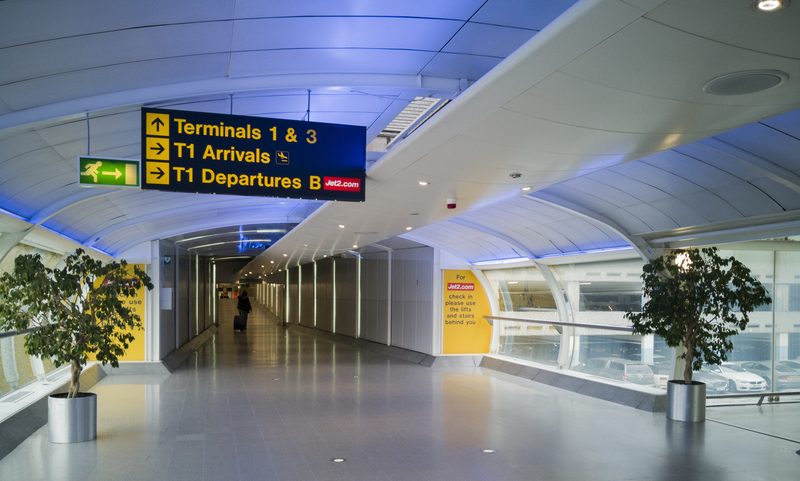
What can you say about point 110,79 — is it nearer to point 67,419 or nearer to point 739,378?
point 67,419

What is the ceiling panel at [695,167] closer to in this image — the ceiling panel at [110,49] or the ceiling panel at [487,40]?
the ceiling panel at [487,40]

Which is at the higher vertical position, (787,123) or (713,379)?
(787,123)

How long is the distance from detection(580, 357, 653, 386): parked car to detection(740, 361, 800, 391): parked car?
1588 mm

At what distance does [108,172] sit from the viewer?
512 centimetres

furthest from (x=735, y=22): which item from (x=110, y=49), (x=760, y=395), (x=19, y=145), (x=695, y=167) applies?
(x=760, y=395)

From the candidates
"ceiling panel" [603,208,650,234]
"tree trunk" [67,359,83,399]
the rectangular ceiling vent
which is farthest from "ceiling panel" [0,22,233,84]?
"ceiling panel" [603,208,650,234]

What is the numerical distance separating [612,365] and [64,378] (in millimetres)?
10206

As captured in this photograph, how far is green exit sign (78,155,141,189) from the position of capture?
5.06 metres

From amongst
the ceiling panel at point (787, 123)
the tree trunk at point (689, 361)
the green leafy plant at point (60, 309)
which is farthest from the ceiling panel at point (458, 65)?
the tree trunk at point (689, 361)

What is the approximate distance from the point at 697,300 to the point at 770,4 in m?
6.65

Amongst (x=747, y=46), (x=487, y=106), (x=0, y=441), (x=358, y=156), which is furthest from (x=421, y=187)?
(x=0, y=441)

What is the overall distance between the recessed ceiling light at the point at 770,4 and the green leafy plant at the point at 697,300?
649 cm

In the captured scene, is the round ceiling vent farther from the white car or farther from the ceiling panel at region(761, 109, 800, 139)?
the white car

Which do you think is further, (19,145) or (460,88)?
(19,145)
